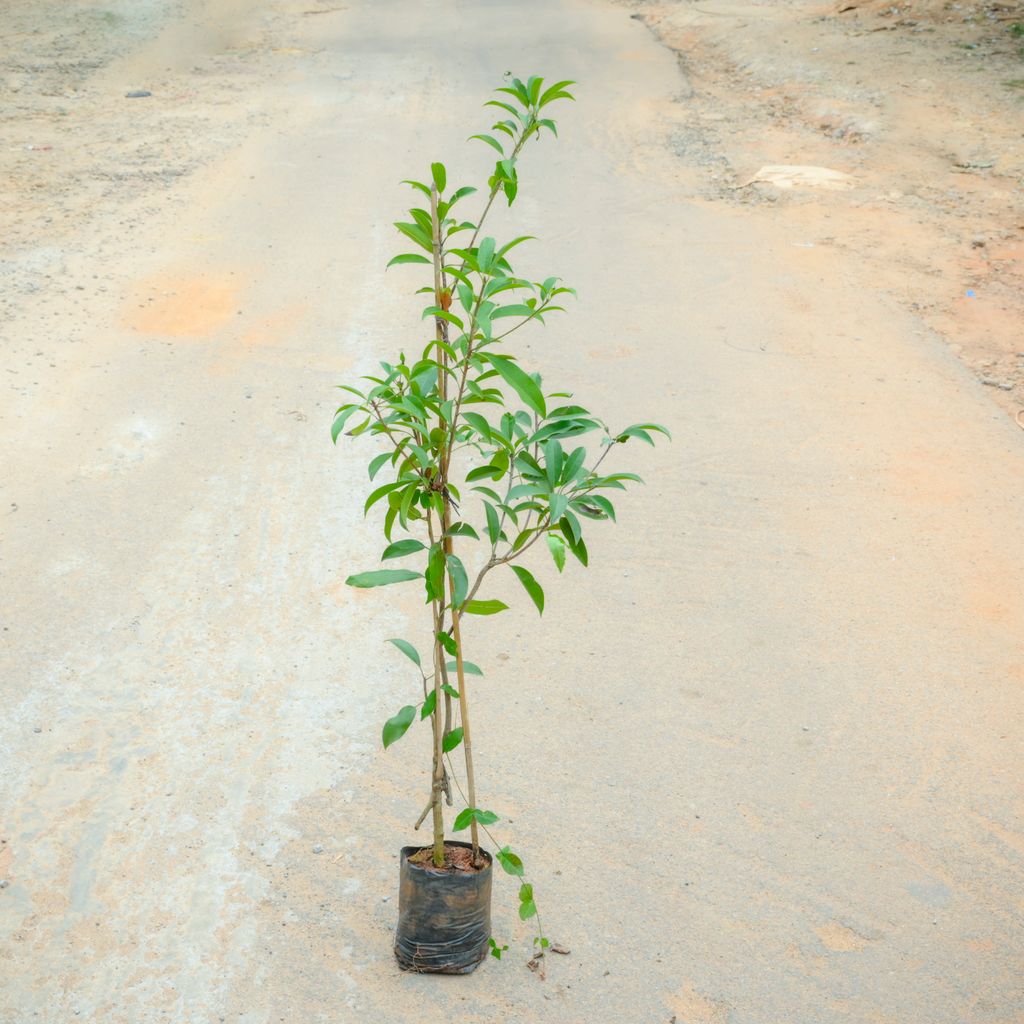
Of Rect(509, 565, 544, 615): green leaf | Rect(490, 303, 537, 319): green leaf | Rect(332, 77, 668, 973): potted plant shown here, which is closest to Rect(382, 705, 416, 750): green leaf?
Rect(332, 77, 668, 973): potted plant

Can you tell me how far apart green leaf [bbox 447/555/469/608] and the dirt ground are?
1220 millimetres

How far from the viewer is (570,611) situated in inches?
200

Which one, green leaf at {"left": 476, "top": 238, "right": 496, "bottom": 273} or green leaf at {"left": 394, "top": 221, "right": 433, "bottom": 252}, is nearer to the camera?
green leaf at {"left": 476, "top": 238, "right": 496, "bottom": 273}

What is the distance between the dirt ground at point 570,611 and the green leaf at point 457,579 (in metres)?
1.22

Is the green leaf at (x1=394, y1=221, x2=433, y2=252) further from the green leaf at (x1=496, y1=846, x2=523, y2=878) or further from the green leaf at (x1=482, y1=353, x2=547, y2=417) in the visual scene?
the green leaf at (x1=496, y1=846, x2=523, y2=878)

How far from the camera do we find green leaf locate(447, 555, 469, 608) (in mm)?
2893

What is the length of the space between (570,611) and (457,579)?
2.23 m

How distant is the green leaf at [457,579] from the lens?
2.89 meters

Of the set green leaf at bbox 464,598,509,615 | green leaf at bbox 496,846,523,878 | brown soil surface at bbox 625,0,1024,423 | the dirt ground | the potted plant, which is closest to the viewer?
the potted plant

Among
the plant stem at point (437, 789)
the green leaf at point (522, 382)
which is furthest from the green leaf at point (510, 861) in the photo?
the green leaf at point (522, 382)

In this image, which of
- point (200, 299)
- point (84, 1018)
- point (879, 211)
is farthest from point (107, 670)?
point (879, 211)

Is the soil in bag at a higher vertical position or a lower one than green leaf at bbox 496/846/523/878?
lower

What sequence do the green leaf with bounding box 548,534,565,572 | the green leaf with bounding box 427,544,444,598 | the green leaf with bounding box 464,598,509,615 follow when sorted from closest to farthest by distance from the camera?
the green leaf with bounding box 548,534,565,572
the green leaf with bounding box 427,544,444,598
the green leaf with bounding box 464,598,509,615

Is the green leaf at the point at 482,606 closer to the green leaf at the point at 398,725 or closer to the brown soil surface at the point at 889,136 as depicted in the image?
the green leaf at the point at 398,725
